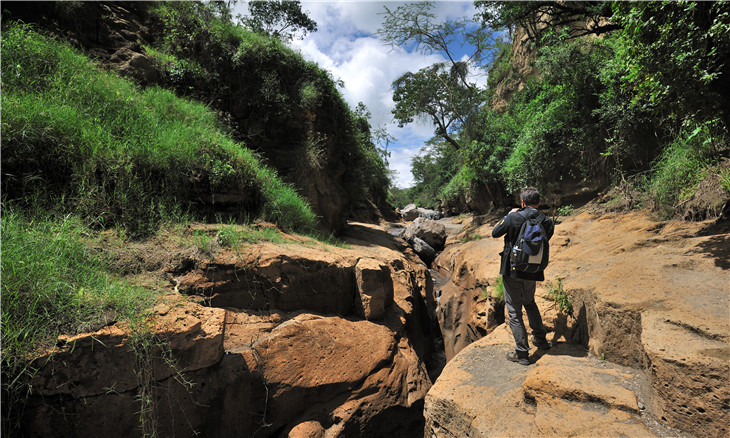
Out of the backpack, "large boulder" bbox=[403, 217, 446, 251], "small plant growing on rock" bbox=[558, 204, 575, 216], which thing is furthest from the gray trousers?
"large boulder" bbox=[403, 217, 446, 251]

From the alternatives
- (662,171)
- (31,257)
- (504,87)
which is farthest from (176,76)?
(504,87)

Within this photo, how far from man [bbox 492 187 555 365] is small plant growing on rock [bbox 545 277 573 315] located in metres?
0.59

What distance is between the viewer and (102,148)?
357cm

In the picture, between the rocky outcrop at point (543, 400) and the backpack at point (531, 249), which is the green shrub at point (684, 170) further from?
the rocky outcrop at point (543, 400)

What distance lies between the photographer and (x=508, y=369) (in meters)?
3.10

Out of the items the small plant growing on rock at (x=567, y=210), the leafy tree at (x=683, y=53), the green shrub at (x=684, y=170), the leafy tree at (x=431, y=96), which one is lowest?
the small plant growing on rock at (x=567, y=210)

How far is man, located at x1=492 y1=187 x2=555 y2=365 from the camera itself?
315 cm

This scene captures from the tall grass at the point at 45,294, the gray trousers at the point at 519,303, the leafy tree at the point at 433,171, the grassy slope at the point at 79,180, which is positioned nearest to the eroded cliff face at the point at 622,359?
the gray trousers at the point at 519,303

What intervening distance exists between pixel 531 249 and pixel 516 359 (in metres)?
1.25

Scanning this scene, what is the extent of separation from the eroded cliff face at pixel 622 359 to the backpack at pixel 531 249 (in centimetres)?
72

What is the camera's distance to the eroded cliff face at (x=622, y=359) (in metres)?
1.88

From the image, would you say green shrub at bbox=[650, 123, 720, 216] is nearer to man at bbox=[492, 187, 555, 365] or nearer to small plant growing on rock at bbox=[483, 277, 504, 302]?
small plant growing on rock at bbox=[483, 277, 504, 302]

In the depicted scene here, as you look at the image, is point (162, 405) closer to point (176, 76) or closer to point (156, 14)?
point (176, 76)

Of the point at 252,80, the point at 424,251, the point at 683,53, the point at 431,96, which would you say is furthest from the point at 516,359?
the point at 431,96
